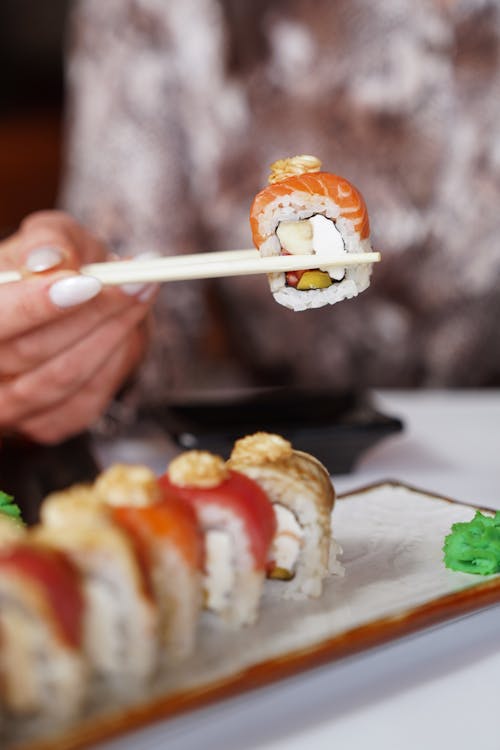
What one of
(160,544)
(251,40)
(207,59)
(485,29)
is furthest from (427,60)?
(160,544)

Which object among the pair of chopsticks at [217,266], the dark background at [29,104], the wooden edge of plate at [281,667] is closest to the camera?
A: the wooden edge of plate at [281,667]

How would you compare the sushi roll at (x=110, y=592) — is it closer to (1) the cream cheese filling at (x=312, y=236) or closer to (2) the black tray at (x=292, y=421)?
(1) the cream cheese filling at (x=312, y=236)

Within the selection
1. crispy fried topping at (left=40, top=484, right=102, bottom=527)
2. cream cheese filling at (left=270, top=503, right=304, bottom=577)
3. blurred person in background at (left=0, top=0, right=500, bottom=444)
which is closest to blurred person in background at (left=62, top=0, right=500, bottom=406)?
blurred person in background at (left=0, top=0, right=500, bottom=444)

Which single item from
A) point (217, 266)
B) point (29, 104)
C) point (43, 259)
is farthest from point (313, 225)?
point (29, 104)

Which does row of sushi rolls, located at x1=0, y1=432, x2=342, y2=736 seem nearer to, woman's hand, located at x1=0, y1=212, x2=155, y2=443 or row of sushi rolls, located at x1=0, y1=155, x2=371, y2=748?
row of sushi rolls, located at x1=0, y1=155, x2=371, y2=748

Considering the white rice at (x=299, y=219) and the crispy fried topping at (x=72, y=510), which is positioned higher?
the white rice at (x=299, y=219)

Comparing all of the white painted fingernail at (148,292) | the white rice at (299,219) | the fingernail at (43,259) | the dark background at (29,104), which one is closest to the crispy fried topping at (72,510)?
the white rice at (299,219)

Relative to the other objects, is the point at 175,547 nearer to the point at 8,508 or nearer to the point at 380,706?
the point at 380,706
